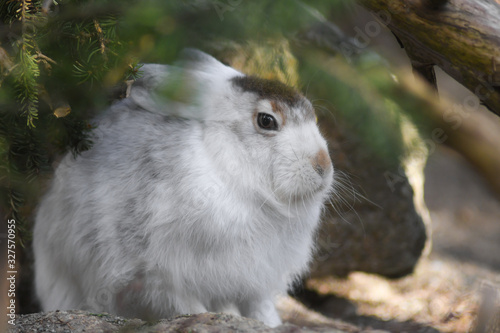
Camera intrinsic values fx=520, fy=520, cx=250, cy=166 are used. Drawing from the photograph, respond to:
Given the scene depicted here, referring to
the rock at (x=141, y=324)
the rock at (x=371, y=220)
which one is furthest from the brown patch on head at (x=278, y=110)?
the rock at (x=371, y=220)

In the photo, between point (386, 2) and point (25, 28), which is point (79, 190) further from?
point (386, 2)

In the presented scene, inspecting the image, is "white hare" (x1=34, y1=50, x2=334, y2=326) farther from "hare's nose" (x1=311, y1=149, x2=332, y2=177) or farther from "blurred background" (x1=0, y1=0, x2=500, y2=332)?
"blurred background" (x1=0, y1=0, x2=500, y2=332)

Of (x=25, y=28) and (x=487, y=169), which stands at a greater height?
(x=25, y=28)

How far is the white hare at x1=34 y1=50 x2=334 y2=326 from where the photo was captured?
4.68ft

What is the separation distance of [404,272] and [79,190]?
1865mm

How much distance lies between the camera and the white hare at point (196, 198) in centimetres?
143

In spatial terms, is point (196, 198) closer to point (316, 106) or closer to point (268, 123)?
point (268, 123)

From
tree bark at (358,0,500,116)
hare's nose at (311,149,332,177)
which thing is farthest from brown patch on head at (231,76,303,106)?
tree bark at (358,0,500,116)

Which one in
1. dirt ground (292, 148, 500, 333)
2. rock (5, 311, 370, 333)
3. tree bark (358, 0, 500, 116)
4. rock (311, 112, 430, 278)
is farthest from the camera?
rock (311, 112, 430, 278)

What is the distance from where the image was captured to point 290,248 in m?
1.57

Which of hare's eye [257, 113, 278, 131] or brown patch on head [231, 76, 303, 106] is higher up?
brown patch on head [231, 76, 303, 106]

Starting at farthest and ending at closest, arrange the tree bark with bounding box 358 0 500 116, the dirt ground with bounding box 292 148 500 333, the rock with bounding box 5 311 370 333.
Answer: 1. the dirt ground with bounding box 292 148 500 333
2. the tree bark with bounding box 358 0 500 116
3. the rock with bounding box 5 311 370 333

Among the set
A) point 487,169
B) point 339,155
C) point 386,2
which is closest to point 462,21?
point 386,2

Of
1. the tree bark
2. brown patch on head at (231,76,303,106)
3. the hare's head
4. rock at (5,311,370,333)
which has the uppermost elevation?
the tree bark
